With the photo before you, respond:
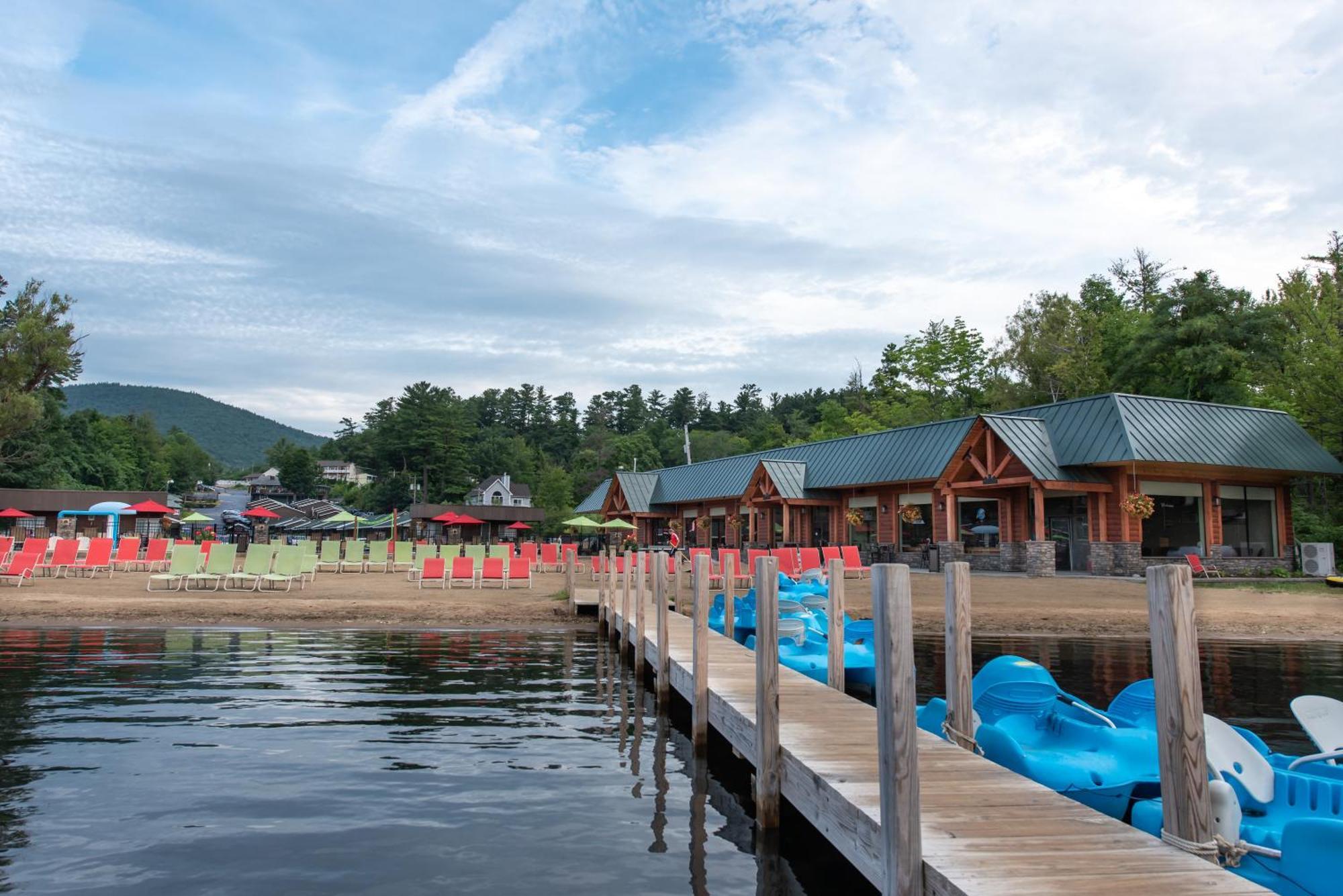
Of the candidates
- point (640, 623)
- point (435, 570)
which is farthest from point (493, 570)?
point (640, 623)

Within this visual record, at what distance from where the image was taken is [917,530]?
30.8 metres

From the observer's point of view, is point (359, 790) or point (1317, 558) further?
point (1317, 558)

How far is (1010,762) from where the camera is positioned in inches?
218

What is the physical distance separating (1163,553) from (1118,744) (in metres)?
23.5

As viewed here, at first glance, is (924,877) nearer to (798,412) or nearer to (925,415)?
(925,415)

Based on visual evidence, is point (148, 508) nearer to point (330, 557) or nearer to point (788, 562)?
point (330, 557)

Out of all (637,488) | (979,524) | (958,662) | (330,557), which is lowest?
(330,557)

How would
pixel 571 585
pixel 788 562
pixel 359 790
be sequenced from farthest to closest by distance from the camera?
pixel 788 562, pixel 571 585, pixel 359 790

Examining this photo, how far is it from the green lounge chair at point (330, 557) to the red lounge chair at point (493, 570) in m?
6.52

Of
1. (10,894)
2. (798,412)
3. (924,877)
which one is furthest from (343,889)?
(798,412)

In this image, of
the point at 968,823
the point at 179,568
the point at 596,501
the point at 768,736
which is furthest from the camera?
the point at 596,501

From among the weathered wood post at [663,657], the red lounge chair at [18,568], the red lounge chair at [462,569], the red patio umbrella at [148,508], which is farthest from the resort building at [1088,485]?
the red patio umbrella at [148,508]

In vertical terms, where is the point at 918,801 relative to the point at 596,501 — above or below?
below

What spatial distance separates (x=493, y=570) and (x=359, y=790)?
15470mm
